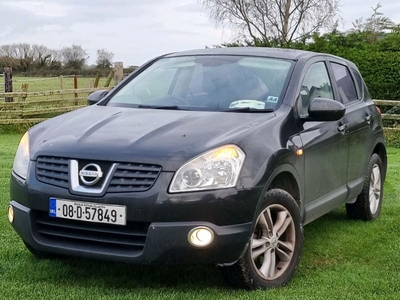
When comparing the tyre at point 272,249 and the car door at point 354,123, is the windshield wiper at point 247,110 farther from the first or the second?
the car door at point 354,123

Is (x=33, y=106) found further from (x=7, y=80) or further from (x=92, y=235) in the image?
(x=92, y=235)

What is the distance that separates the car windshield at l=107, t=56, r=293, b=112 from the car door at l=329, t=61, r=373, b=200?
843 millimetres

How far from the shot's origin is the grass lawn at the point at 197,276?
3.82 metres

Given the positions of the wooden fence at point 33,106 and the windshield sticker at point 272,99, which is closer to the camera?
the windshield sticker at point 272,99

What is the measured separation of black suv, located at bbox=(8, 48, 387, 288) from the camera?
354 cm

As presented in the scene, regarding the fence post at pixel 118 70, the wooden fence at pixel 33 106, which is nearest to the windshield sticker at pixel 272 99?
the wooden fence at pixel 33 106

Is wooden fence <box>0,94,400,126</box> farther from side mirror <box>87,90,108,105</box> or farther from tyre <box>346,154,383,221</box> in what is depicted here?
side mirror <box>87,90,108,105</box>

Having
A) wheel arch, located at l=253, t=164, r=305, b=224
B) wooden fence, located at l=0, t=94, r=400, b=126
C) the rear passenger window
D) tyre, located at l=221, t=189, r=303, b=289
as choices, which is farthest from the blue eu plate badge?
wooden fence, located at l=0, t=94, r=400, b=126

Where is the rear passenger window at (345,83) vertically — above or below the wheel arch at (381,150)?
above

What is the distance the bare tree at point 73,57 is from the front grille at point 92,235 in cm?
3688

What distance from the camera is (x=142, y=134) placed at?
3.85 meters

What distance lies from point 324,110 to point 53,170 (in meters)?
1.86

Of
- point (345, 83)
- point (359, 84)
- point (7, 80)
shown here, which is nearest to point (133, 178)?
point (345, 83)

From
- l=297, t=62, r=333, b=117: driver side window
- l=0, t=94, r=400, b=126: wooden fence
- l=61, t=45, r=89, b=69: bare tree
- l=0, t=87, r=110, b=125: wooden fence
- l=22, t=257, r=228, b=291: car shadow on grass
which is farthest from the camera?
l=61, t=45, r=89, b=69: bare tree
